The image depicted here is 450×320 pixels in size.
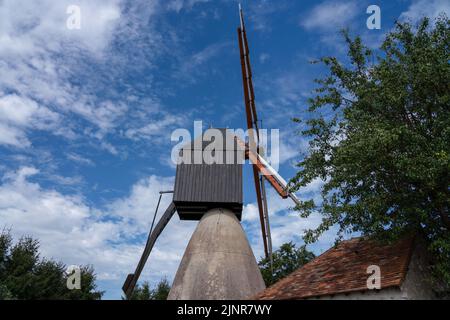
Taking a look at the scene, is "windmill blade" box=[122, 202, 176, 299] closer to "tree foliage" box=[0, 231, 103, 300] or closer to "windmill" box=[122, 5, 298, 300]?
"windmill" box=[122, 5, 298, 300]

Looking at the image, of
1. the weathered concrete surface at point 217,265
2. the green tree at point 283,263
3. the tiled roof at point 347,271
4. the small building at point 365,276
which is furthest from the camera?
the green tree at point 283,263

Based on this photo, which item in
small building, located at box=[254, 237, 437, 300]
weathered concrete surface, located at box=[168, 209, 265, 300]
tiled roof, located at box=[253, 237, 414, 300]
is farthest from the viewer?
weathered concrete surface, located at box=[168, 209, 265, 300]

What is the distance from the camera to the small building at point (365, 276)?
35.2ft

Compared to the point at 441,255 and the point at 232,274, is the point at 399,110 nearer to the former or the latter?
the point at 441,255

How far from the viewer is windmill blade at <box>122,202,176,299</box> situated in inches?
864

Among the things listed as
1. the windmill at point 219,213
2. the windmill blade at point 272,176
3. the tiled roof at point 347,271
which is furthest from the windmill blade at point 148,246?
the tiled roof at point 347,271

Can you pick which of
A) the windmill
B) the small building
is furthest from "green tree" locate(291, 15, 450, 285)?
the windmill

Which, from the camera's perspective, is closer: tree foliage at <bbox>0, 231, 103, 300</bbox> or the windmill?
the windmill

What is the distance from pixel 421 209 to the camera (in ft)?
36.1

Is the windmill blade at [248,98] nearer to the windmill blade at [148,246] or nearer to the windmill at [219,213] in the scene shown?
the windmill at [219,213]

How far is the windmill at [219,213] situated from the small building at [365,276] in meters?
3.50

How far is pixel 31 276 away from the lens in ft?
111
